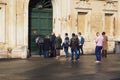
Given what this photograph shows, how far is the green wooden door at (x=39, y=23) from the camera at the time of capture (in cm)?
2757

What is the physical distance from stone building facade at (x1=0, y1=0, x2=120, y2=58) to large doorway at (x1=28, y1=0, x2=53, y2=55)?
450 millimetres

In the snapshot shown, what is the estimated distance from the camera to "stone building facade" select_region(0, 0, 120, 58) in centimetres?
2555

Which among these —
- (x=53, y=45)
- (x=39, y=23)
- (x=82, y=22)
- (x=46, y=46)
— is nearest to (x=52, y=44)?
(x=53, y=45)

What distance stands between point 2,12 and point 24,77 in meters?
10.2

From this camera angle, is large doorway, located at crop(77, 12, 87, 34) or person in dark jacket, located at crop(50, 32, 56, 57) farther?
large doorway, located at crop(77, 12, 87, 34)

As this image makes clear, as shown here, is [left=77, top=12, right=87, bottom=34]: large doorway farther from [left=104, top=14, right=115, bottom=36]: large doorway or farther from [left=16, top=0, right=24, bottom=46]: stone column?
[left=16, top=0, right=24, bottom=46]: stone column

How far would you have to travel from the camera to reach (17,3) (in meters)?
25.9

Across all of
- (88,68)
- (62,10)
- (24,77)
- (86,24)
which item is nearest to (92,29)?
(86,24)

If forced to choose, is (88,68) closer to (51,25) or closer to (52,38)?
(52,38)

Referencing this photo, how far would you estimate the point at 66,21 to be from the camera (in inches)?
1090

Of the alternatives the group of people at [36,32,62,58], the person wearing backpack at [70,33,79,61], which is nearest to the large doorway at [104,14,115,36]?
the group of people at [36,32,62,58]

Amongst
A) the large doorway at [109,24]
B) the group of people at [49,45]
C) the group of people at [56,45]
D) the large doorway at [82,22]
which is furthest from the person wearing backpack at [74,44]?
the large doorway at [109,24]

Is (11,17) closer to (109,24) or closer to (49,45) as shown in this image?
(49,45)

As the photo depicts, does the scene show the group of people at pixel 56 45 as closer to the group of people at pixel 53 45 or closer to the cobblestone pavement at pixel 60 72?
the group of people at pixel 53 45
